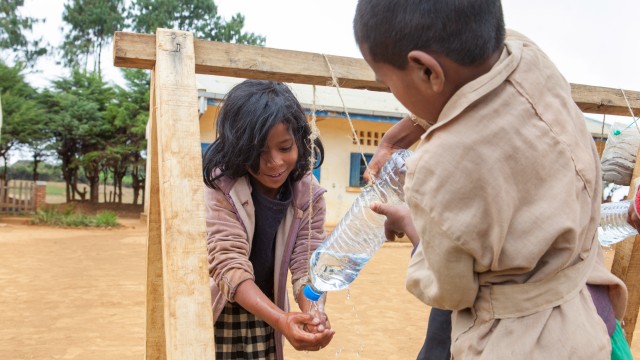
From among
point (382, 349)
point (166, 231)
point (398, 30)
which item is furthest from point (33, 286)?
point (398, 30)

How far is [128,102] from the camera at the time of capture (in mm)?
19266

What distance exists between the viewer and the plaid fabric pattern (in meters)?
2.30

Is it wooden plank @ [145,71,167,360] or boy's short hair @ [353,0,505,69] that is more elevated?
boy's short hair @ [353,0,505,69]

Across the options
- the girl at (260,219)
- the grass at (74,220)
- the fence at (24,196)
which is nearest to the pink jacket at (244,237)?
the girl at (260,219)

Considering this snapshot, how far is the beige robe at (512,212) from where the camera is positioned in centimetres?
102

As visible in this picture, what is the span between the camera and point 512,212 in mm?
1028

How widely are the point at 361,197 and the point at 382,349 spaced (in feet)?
10.8

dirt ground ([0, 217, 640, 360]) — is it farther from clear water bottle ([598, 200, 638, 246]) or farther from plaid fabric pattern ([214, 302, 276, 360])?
clear water bottle ([598, 200, 638, 246])

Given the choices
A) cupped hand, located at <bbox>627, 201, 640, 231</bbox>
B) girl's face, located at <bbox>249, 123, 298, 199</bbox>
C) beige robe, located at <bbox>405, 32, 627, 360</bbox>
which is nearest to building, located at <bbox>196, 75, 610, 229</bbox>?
girl's face, located at <bbox>249, 123, 298, 199</bbox>

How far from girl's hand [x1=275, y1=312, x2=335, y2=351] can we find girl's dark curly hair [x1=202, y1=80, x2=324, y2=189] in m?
0.56

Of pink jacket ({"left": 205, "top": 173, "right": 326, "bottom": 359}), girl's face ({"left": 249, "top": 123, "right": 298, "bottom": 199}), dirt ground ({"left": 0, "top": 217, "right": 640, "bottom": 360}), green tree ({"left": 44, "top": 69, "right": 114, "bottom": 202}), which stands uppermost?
green tree ({"left": 44, "top": 69, "right": 114, "bottom": 202})

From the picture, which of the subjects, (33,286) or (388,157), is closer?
(388,157)

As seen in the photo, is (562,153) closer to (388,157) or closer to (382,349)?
(388,157)

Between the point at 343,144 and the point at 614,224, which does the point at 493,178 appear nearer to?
the point at 614,224
